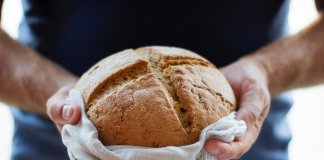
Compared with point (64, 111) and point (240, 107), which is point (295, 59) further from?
point (64, 111)

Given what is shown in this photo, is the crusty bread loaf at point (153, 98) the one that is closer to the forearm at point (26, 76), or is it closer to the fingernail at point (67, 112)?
the fingernail at point (67, 112)

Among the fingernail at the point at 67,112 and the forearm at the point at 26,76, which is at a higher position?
the fingernail at the point at 67,112

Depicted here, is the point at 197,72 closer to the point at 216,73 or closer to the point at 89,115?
the point at 216,73

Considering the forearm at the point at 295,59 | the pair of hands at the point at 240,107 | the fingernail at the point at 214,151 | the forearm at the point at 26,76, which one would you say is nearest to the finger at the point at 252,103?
the pair of hands at the point at 240,107

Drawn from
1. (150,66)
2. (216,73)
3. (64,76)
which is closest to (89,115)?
(150,66)

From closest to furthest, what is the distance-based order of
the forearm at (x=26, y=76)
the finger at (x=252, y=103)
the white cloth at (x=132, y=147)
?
the white cloth at (x=132, y=147)
the finger at (x=252, y=103)
the forearm at (x=26, y=76)

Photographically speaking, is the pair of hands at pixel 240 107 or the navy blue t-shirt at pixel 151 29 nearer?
the pair of hands at pixel 240 107

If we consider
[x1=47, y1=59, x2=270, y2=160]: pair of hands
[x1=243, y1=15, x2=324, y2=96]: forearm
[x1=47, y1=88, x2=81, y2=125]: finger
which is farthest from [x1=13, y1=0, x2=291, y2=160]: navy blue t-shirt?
[x1=47, y1=88, x2=81, y2=125]: finger

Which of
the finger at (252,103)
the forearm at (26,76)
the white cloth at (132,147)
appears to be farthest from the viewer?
the forearm at (26,76)

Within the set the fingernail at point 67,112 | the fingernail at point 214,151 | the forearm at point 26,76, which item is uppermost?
the fingernail at point 67,112
